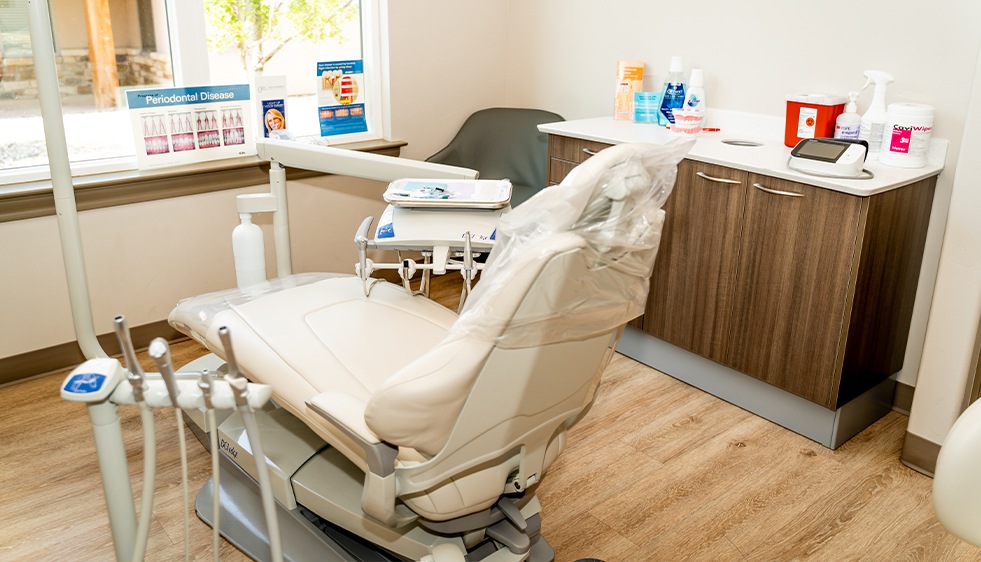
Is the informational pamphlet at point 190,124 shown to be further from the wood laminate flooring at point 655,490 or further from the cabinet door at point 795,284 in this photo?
the cabinet door at point 795,284

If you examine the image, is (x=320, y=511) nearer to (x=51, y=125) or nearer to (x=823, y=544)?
(x=823, y=544)

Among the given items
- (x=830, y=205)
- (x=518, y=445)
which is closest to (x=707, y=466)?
(x=830, y=205)

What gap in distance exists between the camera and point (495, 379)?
1.34 metres

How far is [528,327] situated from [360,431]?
347 mm

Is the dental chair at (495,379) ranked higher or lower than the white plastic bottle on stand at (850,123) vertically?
lower

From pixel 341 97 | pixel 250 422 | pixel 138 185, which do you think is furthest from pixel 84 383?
pixel 341 97

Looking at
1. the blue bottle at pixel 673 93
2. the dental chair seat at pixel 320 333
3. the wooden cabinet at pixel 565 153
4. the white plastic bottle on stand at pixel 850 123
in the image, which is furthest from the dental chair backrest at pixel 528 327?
the blue bottle at pixel 673 93

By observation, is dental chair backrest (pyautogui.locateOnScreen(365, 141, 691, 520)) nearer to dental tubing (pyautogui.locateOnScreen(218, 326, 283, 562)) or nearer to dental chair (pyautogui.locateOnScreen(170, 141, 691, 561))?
dental chair (pyautogui.locateOnScreen(170, 141, 691, 561))

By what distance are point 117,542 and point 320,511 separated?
54cm

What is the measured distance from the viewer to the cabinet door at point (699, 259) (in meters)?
2.39

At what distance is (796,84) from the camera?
2.58 meters

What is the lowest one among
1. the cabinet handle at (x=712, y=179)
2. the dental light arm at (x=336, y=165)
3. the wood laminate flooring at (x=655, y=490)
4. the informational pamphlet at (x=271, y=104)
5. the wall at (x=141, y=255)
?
the wood laminate flooring at (x=655, y=490)

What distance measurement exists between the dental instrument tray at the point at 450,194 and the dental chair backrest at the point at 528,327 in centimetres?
55

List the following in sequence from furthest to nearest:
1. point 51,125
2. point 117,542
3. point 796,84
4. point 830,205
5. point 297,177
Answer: point 297,177 → point 796,84 → point 51,125 → point 830,205 → point 117,542
